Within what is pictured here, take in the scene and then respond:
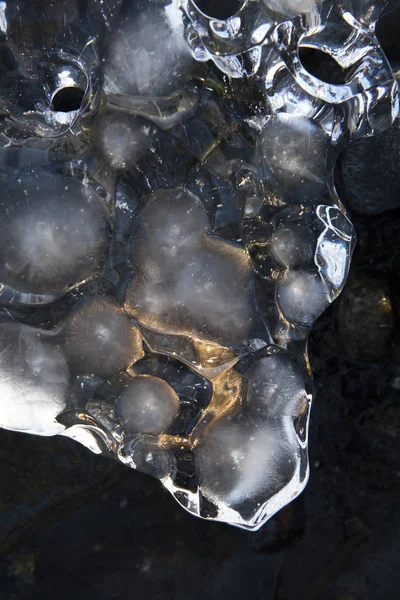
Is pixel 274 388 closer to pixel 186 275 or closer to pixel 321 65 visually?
pixel 186 275

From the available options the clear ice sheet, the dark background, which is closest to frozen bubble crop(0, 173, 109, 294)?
the clear ice sheet

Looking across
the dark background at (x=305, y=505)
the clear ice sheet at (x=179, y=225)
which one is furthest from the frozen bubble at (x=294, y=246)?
the dark background at (x=305, y=505)

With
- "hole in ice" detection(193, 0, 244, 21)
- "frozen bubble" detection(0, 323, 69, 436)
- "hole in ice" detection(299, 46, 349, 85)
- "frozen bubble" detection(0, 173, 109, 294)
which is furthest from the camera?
"hole in ice" detection(299, 46, 349, 85)

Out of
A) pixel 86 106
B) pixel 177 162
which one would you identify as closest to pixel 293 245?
pixel 177 162

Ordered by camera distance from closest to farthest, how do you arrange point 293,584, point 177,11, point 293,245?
point 177,11, point 293,245, point 293,584

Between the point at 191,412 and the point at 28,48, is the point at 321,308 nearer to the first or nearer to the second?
the point at 191,412

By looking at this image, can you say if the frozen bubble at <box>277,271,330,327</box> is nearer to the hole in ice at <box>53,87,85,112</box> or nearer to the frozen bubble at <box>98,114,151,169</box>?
the frozen bubble at <box>98,114,151,169</box>
